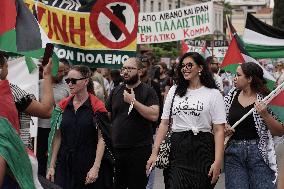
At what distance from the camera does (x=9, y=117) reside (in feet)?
12.1

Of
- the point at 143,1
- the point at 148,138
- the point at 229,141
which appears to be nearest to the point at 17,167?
the point at 229,141

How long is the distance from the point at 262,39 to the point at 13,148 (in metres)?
6.11

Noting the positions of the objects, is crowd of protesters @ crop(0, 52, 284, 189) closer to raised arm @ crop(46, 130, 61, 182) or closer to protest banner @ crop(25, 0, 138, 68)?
raised arm @ crop(46, 130, 61, 182)

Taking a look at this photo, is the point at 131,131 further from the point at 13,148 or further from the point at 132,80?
the point at 13,148

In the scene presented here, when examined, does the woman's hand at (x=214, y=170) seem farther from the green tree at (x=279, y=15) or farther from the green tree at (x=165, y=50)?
the green tree at (x=165, y=50)

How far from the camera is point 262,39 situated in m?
9.28

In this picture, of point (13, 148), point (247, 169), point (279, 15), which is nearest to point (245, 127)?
point (247, 169)

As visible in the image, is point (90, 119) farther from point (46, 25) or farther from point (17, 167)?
point (17, 167)

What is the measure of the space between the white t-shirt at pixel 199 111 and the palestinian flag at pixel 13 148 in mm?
2718

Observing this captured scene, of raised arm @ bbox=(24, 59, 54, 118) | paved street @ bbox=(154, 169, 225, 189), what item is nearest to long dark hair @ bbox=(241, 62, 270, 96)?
raised arm @ bbox=(24, 59, 54, 118)

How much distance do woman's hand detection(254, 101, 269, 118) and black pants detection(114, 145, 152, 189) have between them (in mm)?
1353

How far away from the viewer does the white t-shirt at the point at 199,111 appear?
6359 millimetres

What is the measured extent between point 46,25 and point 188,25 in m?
11.2

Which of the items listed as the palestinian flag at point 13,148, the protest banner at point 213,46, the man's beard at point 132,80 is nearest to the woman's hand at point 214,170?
the man's beard at point 132,80
